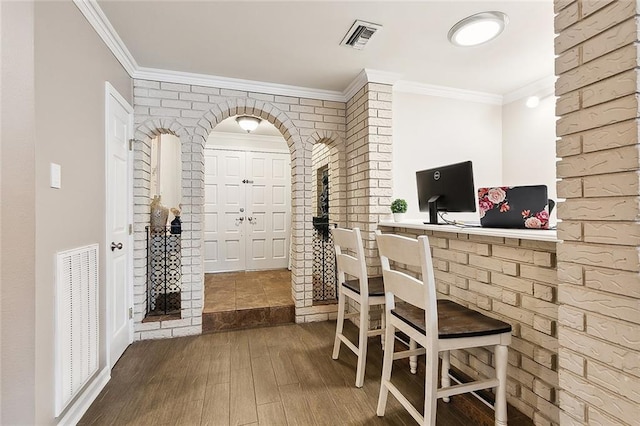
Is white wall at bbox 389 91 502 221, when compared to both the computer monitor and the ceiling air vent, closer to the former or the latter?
the computer monitor

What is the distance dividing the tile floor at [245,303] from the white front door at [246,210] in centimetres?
83

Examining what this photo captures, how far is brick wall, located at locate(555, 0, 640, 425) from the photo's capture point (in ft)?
2.85

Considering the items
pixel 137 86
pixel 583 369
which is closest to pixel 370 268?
pixel 583 369

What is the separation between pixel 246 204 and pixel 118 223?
2854mm

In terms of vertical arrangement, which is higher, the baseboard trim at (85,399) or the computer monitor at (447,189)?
the computer monitor at (447,189)

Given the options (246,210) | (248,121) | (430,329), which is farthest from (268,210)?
(430,329)

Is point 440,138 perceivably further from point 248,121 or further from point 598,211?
point 598,211

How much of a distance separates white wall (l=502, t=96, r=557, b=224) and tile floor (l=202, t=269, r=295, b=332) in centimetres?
294

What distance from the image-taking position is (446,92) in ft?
11.0

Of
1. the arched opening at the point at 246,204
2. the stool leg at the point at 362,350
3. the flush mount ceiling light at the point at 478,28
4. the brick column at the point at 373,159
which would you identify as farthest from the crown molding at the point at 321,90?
the stool leg at the point at 362,350

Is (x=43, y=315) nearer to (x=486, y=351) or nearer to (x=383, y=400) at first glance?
(x=383, y=400)

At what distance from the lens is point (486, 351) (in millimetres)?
1808

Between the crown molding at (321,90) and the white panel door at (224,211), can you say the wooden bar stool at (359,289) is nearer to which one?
the crown molding at (321,90)

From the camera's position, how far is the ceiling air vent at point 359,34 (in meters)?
2.16
